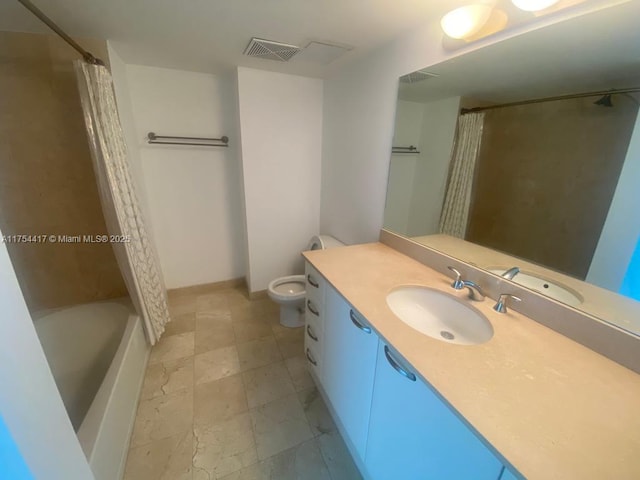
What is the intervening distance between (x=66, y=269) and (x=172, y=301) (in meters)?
0.89

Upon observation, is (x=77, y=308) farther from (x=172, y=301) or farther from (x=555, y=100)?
(x=555, y=100)

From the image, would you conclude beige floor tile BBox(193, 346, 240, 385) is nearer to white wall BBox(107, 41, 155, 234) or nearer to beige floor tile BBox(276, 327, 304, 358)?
beige floor tile BBox(276, 327, 304, 358)

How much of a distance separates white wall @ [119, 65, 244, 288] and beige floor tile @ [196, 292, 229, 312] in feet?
0.56

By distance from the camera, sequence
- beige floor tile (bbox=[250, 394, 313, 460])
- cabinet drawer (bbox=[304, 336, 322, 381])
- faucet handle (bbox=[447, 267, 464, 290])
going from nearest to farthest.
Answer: faucet handle (bbox=[447, 267, 464, 290]), beige floor tile (bbox=[250, 394, 313, 460]), cabinet drawer (bbox=[304, 336, 322, 381])

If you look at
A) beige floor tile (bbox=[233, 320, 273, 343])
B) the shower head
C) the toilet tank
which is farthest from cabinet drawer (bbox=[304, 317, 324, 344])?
the shower head

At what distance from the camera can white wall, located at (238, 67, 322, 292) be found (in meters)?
2.19

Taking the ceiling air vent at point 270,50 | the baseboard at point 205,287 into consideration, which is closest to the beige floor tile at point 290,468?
the baseboard at point 205,287

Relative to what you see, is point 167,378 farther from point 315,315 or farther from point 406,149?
point 406,149

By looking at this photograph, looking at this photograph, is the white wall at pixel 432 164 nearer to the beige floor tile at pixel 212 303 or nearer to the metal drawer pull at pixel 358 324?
the metal drawer pull at pixel 358 324

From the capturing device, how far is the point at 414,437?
831mm

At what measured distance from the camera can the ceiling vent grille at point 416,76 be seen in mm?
1372

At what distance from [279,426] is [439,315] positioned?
1.07 m

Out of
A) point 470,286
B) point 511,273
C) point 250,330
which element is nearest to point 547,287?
point 511,273

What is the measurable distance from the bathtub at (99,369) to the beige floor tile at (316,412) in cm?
92
